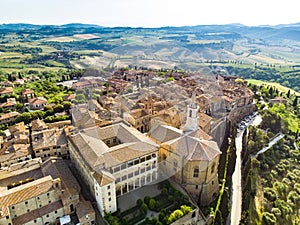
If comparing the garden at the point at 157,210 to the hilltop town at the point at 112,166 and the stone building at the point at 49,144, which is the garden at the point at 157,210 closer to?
the hilltop town at the point at 112,166

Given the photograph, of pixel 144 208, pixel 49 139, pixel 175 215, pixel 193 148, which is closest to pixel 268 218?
pixel 193 148

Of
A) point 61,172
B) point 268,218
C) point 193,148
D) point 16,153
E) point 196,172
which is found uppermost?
point 193,148

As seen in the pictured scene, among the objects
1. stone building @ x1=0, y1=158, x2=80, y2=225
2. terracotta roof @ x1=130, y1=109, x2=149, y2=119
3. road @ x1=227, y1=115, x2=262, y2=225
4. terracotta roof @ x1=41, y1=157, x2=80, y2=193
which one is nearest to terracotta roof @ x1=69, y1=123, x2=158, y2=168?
terracotta roof @ x1=41, y1=157, x2=80, y2=193

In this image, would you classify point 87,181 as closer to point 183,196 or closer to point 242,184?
point 183,196

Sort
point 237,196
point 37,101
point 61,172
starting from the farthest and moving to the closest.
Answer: point 37,101 → point 237,196 → point 61,172

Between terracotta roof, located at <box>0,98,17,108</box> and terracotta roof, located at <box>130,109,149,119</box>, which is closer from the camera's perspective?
terracotta roof, located at <box>130,109,149,119</box>

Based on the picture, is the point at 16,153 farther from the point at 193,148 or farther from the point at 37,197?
the point at 193,148

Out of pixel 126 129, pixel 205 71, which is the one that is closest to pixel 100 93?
pixel 126 129

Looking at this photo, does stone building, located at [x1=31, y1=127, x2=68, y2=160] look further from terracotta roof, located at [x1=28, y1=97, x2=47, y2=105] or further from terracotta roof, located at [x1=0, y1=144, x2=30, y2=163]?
terracotta roof, located at [x1=28, y1=97, x2=47, y2=105]
